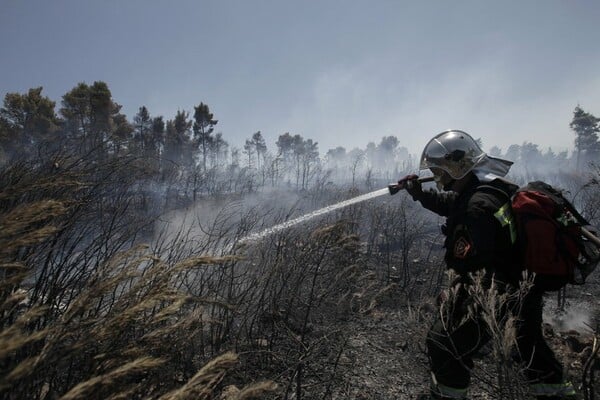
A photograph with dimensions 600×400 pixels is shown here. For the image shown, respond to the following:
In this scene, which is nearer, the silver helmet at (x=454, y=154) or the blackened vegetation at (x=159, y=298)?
the blackened vegetation at (x=159, y=298)

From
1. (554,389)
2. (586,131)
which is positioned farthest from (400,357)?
(586,131)

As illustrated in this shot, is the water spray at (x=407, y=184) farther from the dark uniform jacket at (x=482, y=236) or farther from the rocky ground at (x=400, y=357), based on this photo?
the rocky ground at (x=400, y=357)

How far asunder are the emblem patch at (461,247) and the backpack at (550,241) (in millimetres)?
429

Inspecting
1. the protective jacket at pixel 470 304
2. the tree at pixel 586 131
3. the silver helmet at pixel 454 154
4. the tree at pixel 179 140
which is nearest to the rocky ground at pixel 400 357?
the protective jacket at pixel 470 304

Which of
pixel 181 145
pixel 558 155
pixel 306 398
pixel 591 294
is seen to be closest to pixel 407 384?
pixel 306 398

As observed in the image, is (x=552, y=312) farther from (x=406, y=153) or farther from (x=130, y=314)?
(x=406, y=153)

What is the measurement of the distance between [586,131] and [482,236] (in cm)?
7093

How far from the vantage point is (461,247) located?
7.03 ft

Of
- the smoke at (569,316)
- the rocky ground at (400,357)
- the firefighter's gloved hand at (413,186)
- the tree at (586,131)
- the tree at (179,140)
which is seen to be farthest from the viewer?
the tree at (586,131)

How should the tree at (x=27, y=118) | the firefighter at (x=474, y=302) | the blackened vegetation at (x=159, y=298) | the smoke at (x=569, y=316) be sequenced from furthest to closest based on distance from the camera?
the tree at (x=27, y=118) → the smoke at (x=569, y=316) → the firefighter at (x=474, y=302) → the blackened vegetation at (x=159, y=298)

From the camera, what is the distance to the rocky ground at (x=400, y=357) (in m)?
3.13

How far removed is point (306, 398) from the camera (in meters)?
2.93

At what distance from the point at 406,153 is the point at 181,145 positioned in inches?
3444

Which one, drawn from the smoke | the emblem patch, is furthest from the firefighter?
the smoke
